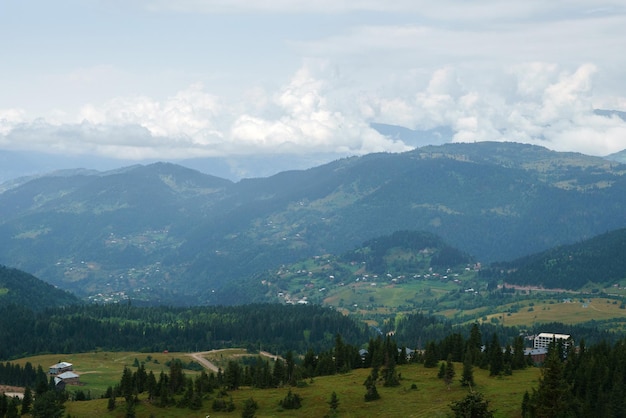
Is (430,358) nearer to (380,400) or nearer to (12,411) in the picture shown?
(380,400)

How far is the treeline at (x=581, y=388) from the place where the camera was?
4710 inches

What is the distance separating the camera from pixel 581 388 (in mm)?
138875

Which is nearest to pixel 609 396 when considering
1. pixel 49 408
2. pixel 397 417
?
pixel 397 417

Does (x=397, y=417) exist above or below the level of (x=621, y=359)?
below

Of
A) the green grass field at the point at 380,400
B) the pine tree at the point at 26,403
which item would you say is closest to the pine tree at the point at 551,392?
the green grass field at the point at 380,400

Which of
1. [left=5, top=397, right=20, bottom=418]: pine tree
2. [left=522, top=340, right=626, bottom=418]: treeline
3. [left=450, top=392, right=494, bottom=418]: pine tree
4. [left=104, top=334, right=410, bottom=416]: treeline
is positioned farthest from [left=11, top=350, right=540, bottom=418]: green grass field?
[left=450, top=392, right=494, bottom=418]: pine tree

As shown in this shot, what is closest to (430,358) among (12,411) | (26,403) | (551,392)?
(551,392)

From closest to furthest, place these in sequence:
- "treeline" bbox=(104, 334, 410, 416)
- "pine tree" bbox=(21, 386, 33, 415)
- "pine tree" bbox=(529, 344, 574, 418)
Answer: "pine tree" bbox=(529, 344, 574, 418) < "pine tree" bbox=(21, 386, 33, 415) < "treeline" bbox=(104, 334, 410, 416)

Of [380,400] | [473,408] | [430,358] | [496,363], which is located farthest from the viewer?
[430,358]

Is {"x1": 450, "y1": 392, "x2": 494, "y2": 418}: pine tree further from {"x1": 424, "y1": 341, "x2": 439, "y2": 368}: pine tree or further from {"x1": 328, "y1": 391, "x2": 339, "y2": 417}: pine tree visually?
{"x1": 424, "y1": 341, "x2": 439, "y2": 368}: pine tree

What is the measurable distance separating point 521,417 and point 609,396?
14.8m

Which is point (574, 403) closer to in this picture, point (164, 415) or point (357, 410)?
point (357, 410)

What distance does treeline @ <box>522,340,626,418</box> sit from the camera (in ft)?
392

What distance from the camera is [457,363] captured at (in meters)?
180
